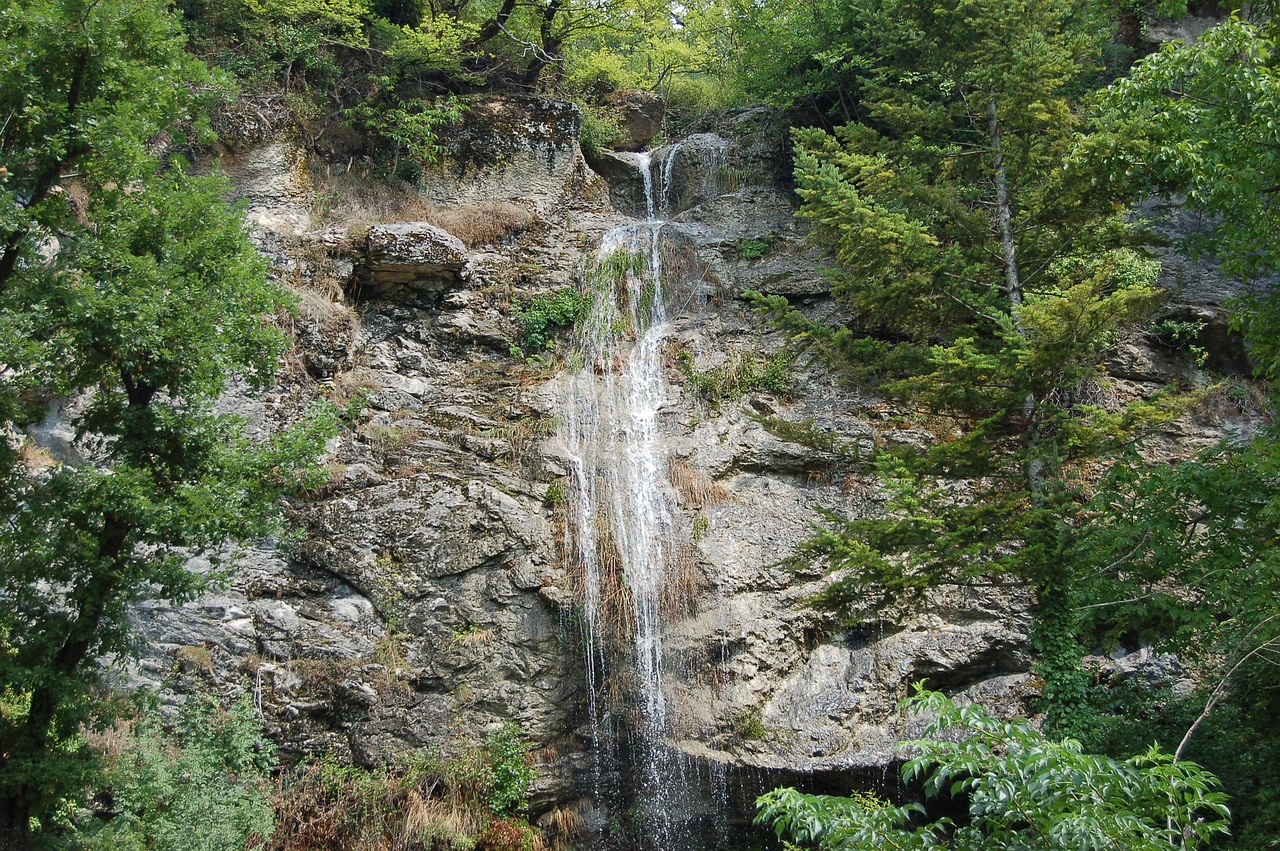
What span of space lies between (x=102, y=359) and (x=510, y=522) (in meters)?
4.95

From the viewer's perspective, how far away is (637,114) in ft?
60.6

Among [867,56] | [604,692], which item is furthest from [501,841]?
[867,56]

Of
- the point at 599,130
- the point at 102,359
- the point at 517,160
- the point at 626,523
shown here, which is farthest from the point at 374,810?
the point at 599,130

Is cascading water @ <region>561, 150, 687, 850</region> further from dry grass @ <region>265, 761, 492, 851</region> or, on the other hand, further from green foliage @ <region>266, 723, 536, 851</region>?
dry grass @ <region>265, 761, 492, 851</region>

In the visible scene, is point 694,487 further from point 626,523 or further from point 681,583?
point 681,583

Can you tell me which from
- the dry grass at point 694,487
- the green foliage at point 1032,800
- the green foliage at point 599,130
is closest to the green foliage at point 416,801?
the dry grass at point 694,487

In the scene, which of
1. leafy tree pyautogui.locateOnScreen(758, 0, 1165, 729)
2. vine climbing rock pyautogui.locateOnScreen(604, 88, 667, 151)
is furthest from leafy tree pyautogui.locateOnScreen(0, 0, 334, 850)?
vine climbing rock pyautogui.locateOnScreen(604, 88, 667, 151)

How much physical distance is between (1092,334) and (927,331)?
6.61 ft

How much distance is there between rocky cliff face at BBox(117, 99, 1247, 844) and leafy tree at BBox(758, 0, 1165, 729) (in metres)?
1.25

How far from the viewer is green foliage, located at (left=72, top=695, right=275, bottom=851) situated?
7.77 meters

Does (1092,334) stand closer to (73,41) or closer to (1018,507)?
(1018,507)

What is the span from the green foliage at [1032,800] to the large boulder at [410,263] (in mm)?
11489

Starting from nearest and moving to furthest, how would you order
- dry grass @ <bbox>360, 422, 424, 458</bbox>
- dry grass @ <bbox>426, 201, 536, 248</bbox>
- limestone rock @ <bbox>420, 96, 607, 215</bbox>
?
dry grass @ <bbox>360, 422, 424, 458</bbox>, dry grass @ <bbox>426, 201, 536, 248</bbox>, limestone rock @ <bbox>420, 96, 607, 215</bbox>

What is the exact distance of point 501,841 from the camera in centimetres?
952
